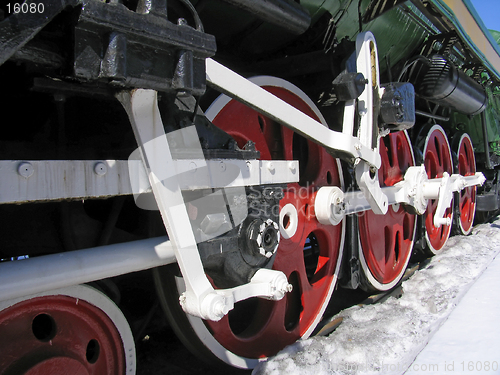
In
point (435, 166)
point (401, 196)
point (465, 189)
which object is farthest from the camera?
point (465, 189)

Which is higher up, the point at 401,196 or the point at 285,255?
the point at 401,196

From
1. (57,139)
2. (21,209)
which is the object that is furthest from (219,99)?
(21,209)

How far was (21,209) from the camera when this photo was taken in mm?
985

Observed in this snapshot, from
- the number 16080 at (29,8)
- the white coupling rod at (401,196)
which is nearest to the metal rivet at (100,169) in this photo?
the number 16080 at (29,8)

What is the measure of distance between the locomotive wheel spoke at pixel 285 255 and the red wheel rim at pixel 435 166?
1432 mm

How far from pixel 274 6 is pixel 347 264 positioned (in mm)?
1262

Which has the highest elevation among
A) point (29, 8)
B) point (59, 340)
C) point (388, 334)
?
point (29, 8)

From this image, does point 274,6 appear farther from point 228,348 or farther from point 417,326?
point 417,326

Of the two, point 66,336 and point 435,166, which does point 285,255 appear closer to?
point 66,336

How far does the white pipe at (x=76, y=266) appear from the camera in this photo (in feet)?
2.23

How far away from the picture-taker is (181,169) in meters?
0.85

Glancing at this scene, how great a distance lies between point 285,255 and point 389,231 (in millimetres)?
1142

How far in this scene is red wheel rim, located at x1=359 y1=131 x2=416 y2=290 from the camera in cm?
208

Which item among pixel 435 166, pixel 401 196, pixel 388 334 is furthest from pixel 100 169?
pixel 435 166
